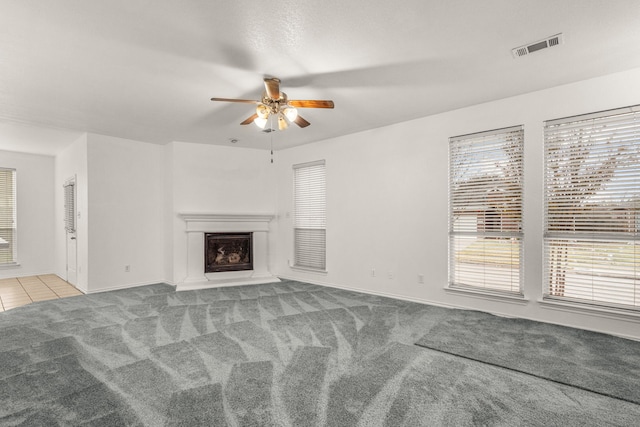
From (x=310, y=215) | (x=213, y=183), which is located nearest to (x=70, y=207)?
(x=213, y=183)

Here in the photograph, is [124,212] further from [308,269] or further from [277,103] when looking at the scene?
[277,103]

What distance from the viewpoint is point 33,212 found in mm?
6797

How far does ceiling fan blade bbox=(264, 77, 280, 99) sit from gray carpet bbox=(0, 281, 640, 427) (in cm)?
241

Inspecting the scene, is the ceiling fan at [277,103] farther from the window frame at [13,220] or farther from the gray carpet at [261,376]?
the window frame at [13,220]

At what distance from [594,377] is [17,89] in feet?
19.8

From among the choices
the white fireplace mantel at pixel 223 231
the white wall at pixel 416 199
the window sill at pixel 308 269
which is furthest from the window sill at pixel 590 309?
the white fireplace mantel at pixel 223 231

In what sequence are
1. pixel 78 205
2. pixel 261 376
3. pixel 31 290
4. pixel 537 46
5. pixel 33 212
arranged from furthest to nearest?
1. pixel 33 212
2. pixel 78 205
3. pixel 31 290
4. pixel 537 46
5. pixel 261 376

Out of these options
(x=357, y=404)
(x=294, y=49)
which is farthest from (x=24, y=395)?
(x=294, y=49)

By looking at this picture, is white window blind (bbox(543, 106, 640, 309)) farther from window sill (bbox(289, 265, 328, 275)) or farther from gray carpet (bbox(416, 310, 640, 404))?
window sill (bbox(289, 265, 328, 275))

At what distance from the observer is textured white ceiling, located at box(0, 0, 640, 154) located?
7.23ft

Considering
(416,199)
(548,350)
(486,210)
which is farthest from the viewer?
(416,199)

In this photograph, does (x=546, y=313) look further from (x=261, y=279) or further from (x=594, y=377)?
(x=261, y=279)

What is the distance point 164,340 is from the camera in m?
3.13

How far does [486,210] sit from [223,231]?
172 inches
